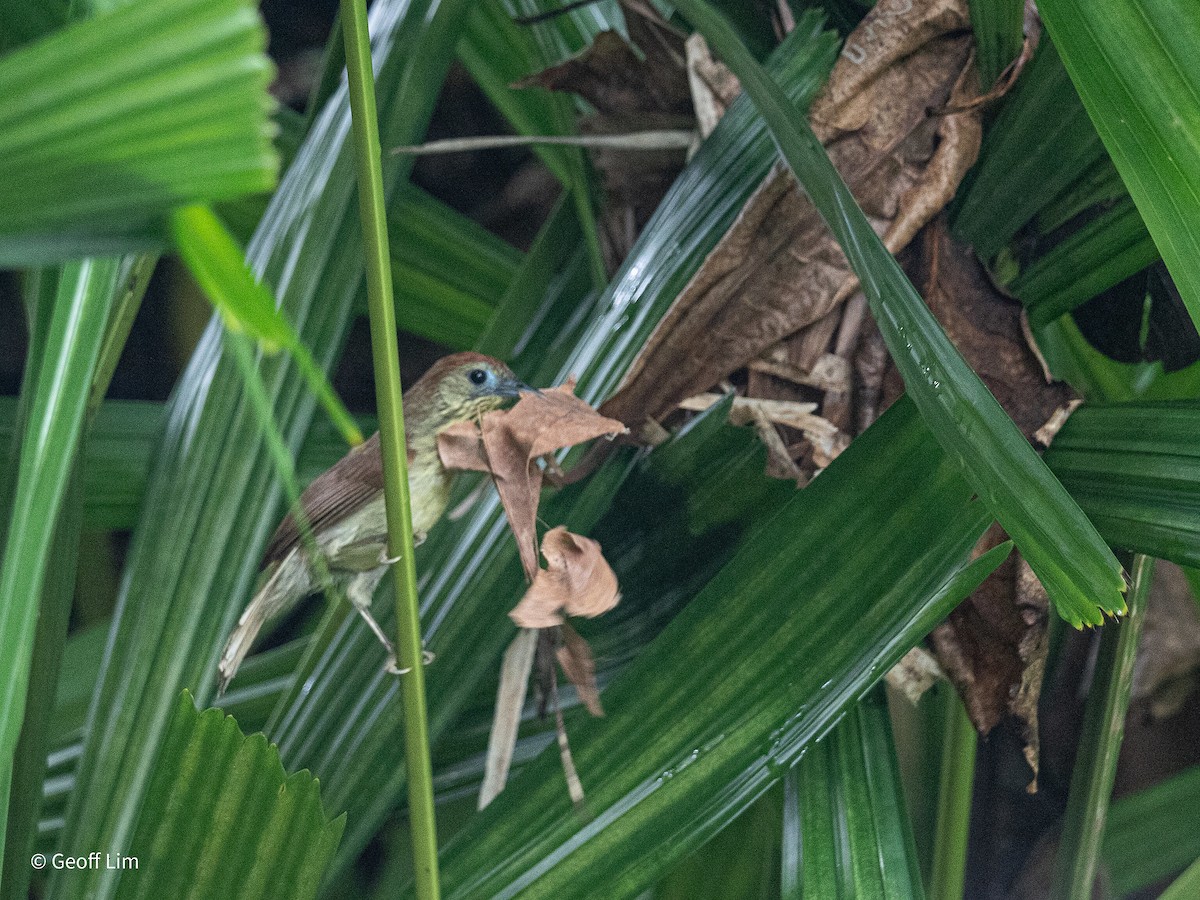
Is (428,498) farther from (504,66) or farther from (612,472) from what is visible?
(504,66)

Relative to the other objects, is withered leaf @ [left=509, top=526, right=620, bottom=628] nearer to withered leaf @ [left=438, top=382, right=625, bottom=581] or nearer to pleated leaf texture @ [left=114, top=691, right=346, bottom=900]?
withered leaf @ [left=438, top=382, right=625, bottom=581]

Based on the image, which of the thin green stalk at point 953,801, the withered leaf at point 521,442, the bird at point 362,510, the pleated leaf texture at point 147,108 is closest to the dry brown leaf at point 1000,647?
the thin green stalk at point 953,801

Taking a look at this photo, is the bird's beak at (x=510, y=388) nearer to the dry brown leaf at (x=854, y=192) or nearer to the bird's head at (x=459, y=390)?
the bird's head at (x=459, y=390)

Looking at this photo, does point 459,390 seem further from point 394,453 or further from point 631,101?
point 394,453

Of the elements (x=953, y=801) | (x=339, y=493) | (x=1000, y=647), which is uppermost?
(x=339, y=493)

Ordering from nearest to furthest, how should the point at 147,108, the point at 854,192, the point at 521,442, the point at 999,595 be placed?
1. the point at 147,108
2. the point at 521,442
3. the point at 999,595
4. the point at 854,192

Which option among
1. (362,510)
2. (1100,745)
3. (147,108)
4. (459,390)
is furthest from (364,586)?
(147,108)
